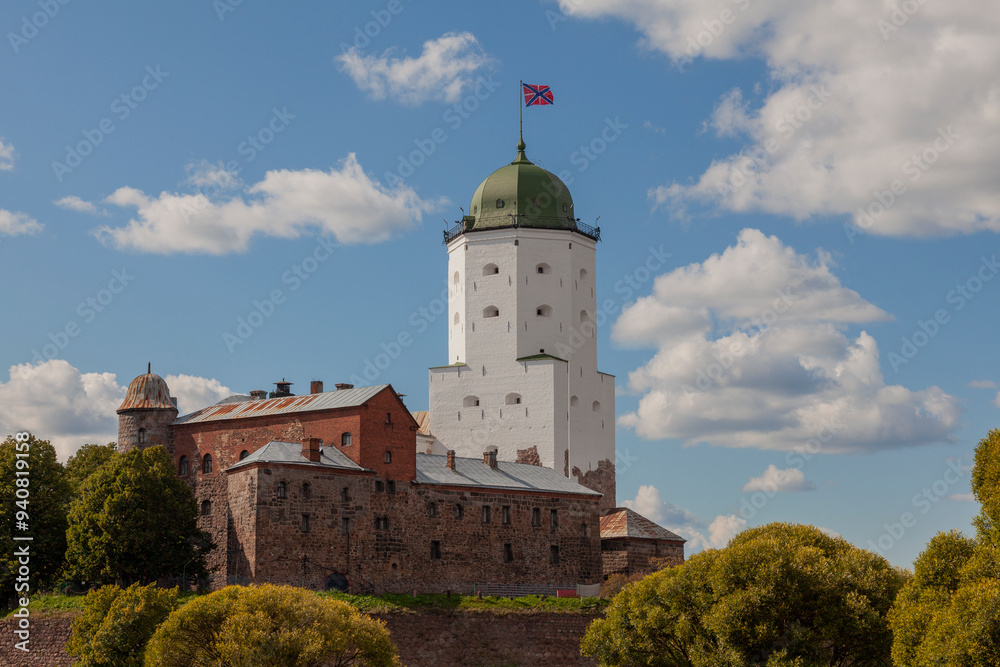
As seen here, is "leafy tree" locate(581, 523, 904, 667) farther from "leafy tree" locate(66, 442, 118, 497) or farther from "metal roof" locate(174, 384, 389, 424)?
"leafy tree" locate(66, 442, 118, 497)

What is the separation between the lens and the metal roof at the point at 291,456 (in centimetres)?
5353

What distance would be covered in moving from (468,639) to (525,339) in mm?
26385

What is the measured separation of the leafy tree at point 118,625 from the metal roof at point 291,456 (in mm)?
10666

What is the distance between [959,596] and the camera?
30.6 m

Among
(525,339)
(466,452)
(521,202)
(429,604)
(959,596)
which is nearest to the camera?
(959,596)

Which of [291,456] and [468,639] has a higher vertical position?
[291,456]

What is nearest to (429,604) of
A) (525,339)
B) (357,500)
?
(357,500)

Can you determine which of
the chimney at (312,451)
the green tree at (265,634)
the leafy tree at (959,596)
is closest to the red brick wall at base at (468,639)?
the chimney at (312,451)

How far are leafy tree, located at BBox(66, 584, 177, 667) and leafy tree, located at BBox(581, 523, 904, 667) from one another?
55.2 feet

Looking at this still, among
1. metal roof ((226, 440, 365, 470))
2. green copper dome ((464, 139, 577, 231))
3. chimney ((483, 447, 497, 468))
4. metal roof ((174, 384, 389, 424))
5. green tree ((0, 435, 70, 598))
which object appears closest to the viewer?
green tree ((0, 435, 70, 598))

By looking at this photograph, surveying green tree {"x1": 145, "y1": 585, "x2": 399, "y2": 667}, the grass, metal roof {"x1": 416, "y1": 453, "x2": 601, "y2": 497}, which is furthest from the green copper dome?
green tree {"x1": 145, "y1": 585, "x2": 399, "y2": 667}

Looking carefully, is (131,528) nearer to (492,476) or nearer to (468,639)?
(468,639)

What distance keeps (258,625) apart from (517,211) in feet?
142

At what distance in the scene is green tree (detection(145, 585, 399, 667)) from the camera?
37.5m
